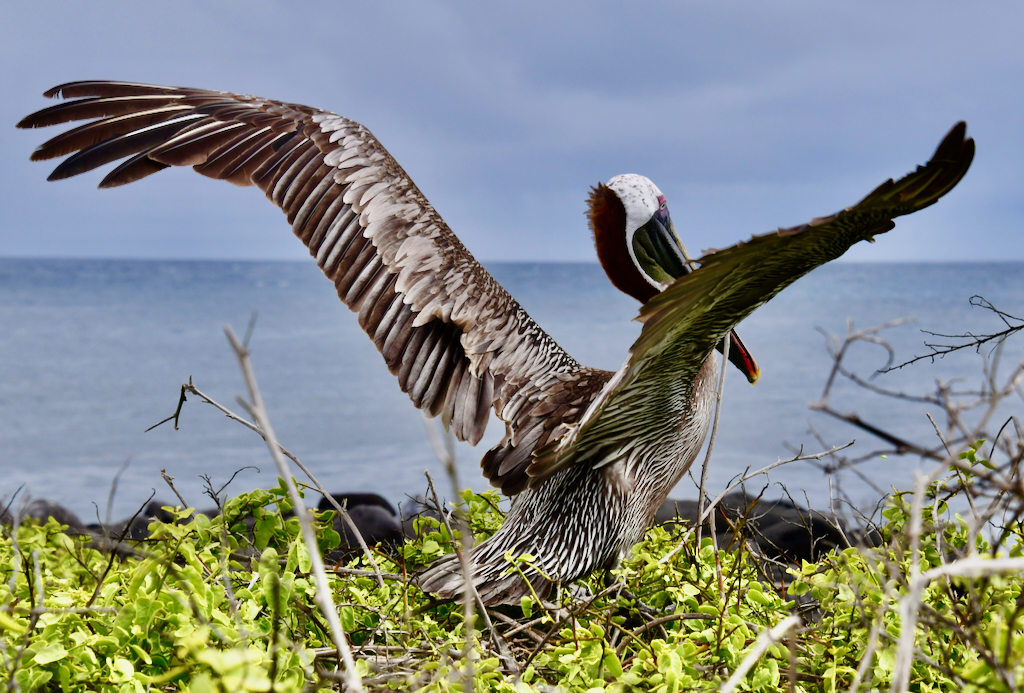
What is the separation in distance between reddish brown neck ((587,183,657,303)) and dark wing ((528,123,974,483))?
69 cm

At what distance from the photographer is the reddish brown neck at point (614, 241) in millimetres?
2730

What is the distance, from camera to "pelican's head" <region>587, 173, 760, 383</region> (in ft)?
8.82

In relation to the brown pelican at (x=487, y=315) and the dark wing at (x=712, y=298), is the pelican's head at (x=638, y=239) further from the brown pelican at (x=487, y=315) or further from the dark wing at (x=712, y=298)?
the dark wing at (x=712, y=298)

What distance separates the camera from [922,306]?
84.7 feet

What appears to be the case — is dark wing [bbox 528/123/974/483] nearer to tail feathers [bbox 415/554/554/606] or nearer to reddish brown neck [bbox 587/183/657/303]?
tail feathers [bbox 415/554/554/606]

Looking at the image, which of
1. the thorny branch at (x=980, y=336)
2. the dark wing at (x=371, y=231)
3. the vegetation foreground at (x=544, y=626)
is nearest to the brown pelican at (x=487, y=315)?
the dark wing at (x=371, y=231)

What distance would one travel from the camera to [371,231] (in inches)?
99.9

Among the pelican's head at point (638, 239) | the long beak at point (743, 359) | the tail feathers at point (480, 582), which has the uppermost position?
the pelican's head at point (638, 239)

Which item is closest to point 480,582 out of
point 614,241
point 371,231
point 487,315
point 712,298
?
point 487,315

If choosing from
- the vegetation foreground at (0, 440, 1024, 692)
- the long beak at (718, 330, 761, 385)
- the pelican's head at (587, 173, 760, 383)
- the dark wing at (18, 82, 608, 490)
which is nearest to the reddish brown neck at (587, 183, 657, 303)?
the pelican's head at (587, 173, 760, 383)

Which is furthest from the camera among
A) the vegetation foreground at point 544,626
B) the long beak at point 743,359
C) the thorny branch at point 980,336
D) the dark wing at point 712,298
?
the long beak at point 743,359

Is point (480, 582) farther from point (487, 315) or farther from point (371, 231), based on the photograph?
point (371, 231)

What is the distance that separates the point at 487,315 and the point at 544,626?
911mm

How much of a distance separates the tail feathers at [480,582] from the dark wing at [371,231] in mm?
350
